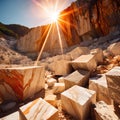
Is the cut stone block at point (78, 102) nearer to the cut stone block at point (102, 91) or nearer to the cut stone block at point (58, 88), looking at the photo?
the cut stone block at point (102, 91)

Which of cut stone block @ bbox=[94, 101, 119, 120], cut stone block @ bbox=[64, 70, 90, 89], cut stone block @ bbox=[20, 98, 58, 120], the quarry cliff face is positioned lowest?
cut stone block @ bbox=[94, 101, 119, 120]

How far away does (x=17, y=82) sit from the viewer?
164cm

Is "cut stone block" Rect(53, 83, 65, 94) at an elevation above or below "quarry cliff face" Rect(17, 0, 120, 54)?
below

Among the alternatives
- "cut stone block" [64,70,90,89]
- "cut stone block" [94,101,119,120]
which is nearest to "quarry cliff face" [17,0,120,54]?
"cut stone block" [64,70,90,89]

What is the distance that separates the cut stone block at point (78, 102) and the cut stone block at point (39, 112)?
9.0 inches

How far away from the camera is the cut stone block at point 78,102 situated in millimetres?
1084

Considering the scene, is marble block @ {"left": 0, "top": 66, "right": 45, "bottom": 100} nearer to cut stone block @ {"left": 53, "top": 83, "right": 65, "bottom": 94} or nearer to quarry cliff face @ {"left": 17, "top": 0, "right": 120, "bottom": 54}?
cut stone block @ {"left": 53, "top": 83, "right": 65, "bottom": 94}

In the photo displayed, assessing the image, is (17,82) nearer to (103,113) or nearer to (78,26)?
(103,113)

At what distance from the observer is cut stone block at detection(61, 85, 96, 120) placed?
1084 mm

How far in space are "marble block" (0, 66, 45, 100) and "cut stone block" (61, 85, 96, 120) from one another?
71 centimetres

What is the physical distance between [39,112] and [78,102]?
414mm

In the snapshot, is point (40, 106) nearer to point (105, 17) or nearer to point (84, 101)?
point (84, 101)

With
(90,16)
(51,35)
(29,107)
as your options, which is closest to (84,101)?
(29,107)

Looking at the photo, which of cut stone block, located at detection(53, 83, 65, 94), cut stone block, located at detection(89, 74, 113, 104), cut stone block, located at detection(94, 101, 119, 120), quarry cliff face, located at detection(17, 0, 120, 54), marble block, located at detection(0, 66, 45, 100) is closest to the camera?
cut stone block, located at detection(94, 101, 119, 120)
